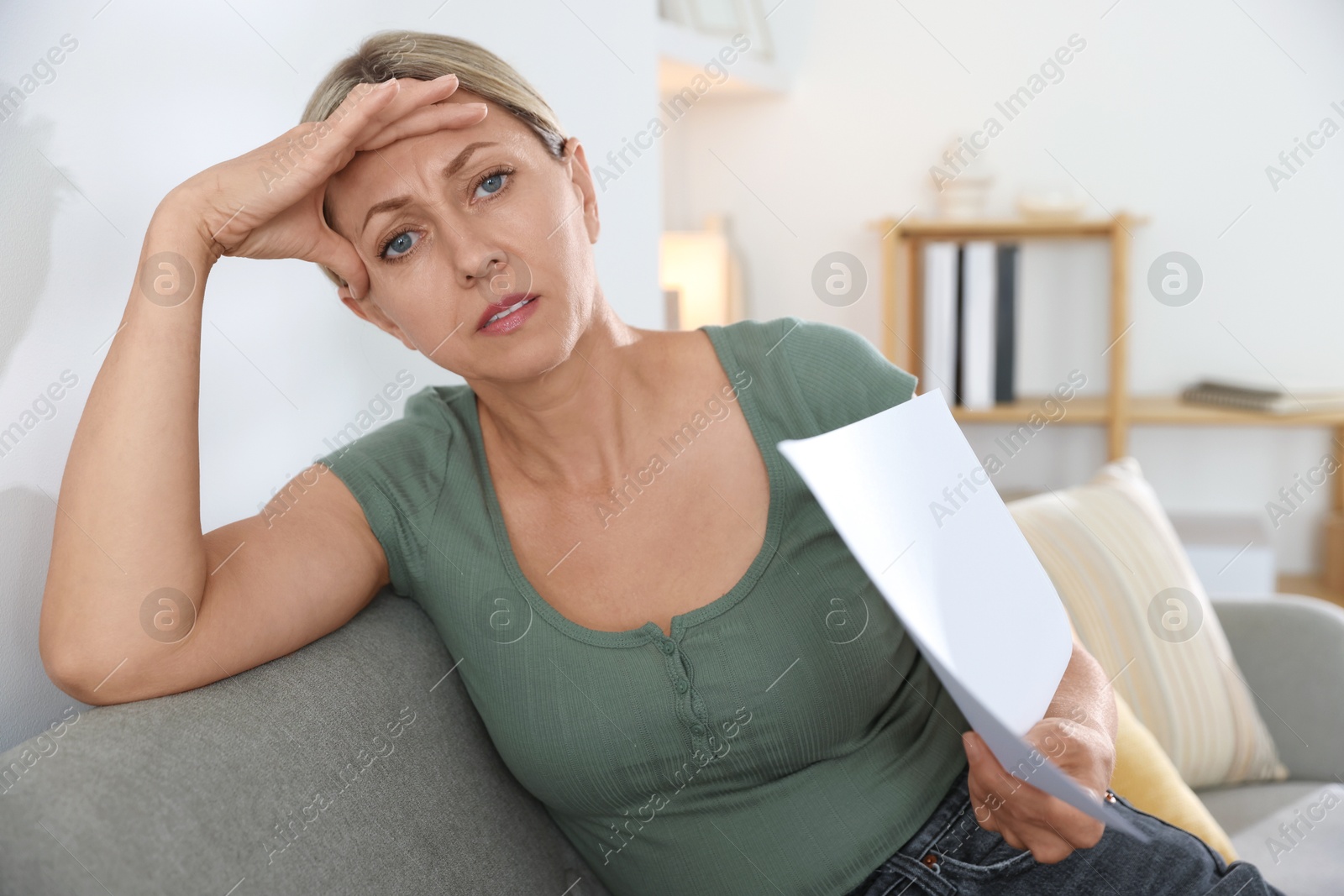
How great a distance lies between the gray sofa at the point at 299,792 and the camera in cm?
67

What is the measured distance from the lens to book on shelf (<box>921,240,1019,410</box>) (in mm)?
2852

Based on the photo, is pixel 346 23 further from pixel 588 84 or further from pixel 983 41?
pixel 983 41

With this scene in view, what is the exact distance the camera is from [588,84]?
183 cm

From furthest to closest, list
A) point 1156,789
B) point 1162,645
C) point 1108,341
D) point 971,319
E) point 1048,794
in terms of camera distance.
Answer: point 1108,341 → point 971,319 → point 1162,645 → point 1156,789 → point 1048,794

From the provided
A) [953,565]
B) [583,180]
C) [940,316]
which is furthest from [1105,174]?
[953,565]

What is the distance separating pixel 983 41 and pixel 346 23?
2.17m

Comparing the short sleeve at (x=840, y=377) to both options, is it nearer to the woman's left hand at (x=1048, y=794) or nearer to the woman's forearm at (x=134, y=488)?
the woman's left hand at (x=1048, y=794)

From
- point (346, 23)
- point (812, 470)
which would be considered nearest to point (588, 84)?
point (346, 23)

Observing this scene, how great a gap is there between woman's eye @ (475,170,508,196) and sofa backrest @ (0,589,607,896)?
440 mm

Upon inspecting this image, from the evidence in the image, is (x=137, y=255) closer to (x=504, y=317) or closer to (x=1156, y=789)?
(x=504, y=317)

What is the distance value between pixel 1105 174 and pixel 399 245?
2.54 m

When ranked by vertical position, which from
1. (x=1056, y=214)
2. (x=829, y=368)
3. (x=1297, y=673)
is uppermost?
(x=1056, y=214)

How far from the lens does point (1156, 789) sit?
1.21 m

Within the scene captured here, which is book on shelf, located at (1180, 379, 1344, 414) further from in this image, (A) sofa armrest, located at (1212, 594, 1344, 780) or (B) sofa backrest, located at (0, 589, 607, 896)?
(B) sofa backrest, located at (0, 589, 607, 896)
